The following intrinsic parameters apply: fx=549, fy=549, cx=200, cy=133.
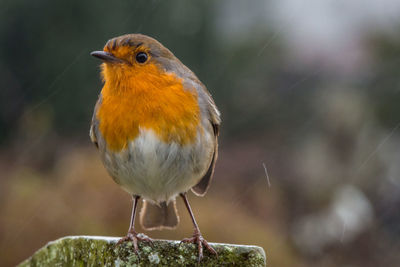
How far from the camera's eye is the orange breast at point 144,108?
2262 millimetres

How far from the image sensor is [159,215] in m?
2.85

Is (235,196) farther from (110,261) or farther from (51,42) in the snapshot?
(110,261)

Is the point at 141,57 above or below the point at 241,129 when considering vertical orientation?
above

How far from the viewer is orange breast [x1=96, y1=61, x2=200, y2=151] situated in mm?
2262

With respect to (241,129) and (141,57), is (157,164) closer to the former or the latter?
(141,57)

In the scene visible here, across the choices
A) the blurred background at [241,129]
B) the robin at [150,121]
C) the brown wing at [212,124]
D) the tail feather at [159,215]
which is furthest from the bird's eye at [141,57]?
the blurred background at [241,129]

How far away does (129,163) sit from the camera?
92.5 inches

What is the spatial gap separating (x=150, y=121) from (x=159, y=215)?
Result: 0.77 metres

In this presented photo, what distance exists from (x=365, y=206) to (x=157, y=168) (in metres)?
3.76

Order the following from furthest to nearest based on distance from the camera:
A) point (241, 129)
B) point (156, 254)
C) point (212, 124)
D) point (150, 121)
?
point (241, 129) < point (212, 124) < point (150, 121) < point (156, 254)

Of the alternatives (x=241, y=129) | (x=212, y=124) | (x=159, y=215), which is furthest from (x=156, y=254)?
(x=241, y=129)

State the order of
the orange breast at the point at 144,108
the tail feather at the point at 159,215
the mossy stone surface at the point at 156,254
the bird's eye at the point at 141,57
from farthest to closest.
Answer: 1. the tail feather at the point at 159,215
2. the bird's eye at the point at 141,57
3. the orange breast at the point at 144,108
4. the mossy stone surface at the point at 156,254

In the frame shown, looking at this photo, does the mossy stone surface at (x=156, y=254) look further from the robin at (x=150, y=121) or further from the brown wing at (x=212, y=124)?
the brown wing at (x=212, y=124)

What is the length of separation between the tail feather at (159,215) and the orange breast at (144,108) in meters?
0.61
